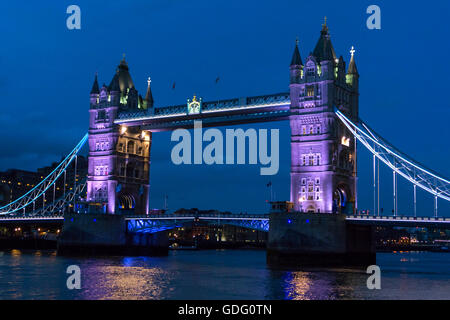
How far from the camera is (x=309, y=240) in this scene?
2446 inches

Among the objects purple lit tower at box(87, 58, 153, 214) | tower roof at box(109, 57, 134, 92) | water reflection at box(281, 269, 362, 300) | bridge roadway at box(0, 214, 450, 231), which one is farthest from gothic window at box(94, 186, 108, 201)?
water reflection at box(281, 269, 362, 300)

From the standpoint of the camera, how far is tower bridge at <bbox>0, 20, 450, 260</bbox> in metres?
62.4

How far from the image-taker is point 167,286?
4462cm

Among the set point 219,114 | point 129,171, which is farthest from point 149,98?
point 219,114

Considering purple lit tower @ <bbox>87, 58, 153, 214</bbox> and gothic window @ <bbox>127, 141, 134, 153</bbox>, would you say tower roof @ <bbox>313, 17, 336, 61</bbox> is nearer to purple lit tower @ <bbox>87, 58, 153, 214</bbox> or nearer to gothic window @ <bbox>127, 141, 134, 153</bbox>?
purple lit tower @ <bbox>87, 58, 153, 214</bbox>

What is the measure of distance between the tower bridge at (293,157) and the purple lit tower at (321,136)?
107 mm

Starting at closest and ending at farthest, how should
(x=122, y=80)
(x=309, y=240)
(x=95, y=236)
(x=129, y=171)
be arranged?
1. (x=309, y=240)
2. (x=95, y=236)
3. (x=129, y=171)
4. (x=122, y=80)

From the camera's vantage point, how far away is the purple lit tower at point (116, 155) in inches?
3344

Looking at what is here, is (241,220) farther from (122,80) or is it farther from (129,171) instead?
(122,80)

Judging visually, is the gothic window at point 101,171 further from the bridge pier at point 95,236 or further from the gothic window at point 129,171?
the bridge pier at point 95,236

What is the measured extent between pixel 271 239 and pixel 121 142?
1211 inches

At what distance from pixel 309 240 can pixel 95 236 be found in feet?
102
